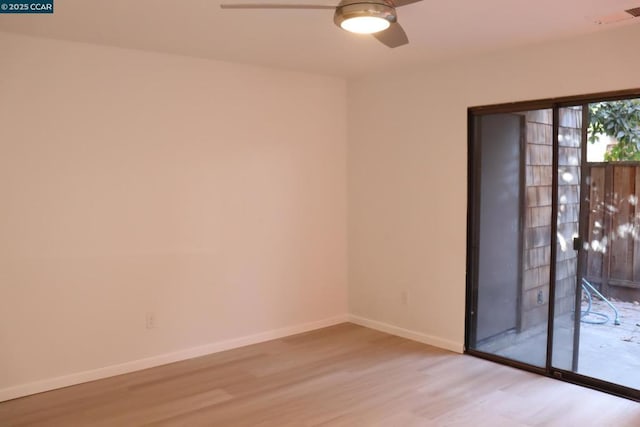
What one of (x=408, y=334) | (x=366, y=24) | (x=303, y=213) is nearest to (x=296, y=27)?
(x=366, y=24)

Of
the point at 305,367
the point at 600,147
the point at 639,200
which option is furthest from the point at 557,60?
the point at 305,367

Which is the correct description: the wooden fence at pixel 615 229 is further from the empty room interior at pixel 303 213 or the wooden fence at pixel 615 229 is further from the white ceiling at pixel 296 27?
the white ceiling at pixel 296 27

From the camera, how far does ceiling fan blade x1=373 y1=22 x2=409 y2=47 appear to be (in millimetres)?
2590

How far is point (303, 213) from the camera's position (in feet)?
15.5

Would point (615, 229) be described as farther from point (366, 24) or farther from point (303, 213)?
point (303, 213)

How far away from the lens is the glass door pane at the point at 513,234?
12.2 ft

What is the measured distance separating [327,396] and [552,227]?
198 centimetres

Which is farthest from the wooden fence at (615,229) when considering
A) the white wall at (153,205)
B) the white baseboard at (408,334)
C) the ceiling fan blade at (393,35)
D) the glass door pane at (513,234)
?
the white wall at (153,205)

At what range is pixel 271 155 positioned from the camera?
446 cm

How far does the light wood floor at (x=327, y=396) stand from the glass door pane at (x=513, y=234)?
0.98 ft

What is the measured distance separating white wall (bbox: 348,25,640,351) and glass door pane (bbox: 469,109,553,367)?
15 centimetres

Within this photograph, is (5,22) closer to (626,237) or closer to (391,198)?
(391,198)

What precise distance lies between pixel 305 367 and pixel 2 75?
2877 millimetres

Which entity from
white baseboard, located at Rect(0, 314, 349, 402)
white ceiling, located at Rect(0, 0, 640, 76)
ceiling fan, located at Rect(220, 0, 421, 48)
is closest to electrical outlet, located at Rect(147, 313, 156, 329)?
white baseboard, located at Rect(0, 314, 349, 402)
